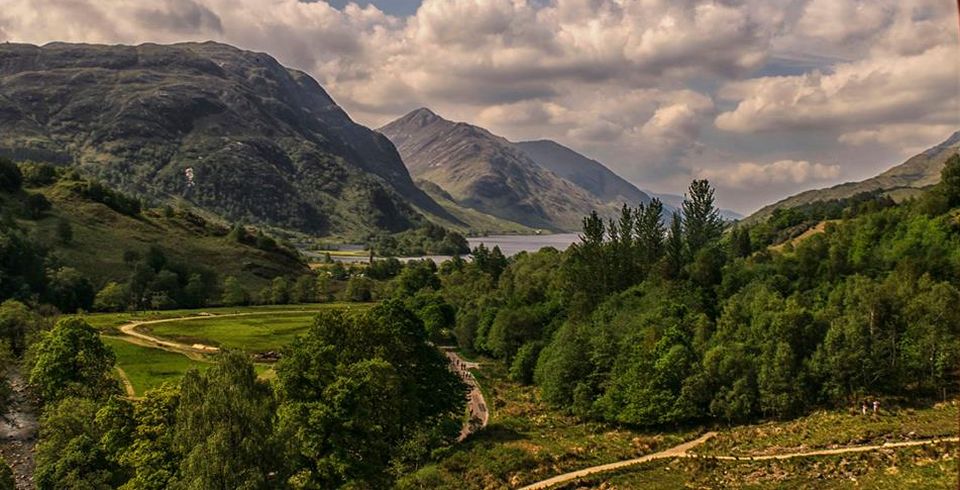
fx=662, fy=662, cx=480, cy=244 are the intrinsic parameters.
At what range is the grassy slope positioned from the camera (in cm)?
15488

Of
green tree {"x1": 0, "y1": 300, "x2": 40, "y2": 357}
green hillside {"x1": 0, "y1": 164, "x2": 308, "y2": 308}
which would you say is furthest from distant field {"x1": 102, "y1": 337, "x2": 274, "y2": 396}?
green hillside {"x1": 0, "y1": 164, "x2": 308, "y2": 308}

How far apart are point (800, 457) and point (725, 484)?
7655 millimetres

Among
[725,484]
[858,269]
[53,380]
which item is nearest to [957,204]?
[858,269]

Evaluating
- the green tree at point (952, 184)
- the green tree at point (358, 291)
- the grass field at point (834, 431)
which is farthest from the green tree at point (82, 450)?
the green tree at point (358, 291)

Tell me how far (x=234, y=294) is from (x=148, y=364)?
76.8m

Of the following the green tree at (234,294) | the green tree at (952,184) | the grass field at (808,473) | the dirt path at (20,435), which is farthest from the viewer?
the green tree at (234,294)

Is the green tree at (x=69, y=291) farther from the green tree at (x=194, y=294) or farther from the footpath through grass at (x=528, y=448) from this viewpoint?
the footpath through grass at (x=528, y=448)

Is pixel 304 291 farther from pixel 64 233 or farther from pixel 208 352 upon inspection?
pixel 208 352

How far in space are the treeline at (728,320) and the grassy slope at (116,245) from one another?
85.6 metres

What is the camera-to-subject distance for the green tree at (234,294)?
157 metres

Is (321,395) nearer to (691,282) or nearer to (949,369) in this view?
(949,369)

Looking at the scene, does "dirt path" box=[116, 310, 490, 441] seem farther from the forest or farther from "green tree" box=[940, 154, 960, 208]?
"green tree" box=[940, 154, 960, 208]

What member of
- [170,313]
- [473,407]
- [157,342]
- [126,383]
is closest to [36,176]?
[170,313]

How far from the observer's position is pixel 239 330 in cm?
11450
